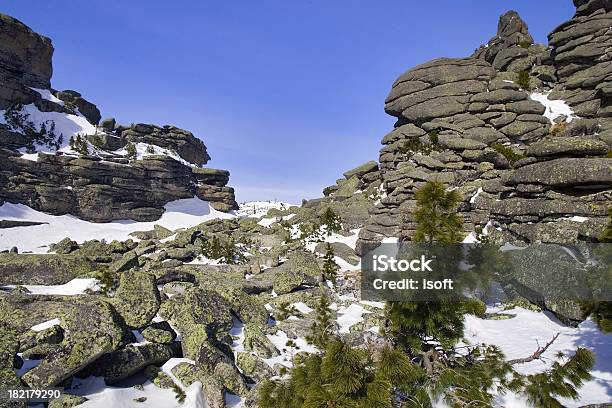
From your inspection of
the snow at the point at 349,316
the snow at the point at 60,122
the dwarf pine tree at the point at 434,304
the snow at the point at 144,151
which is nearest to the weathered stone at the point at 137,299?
the snow at the point at 349,316

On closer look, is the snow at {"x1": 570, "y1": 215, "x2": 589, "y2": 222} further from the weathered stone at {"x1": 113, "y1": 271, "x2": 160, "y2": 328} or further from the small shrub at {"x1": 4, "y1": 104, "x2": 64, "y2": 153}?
the small shrub at {"x1": 4, "y1": 104, "x2": 64, "y2": 153}

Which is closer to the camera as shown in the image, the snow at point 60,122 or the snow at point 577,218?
the snow at point 577,218

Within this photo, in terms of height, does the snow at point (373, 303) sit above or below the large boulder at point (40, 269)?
below

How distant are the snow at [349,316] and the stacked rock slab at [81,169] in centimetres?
4479

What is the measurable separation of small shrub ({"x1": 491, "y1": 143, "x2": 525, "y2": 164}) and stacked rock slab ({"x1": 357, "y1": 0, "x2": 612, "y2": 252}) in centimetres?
8

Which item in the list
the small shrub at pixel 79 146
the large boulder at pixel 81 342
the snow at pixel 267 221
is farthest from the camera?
the small shrub at pixel 79 146

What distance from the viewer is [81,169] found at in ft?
157

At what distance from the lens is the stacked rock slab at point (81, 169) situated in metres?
45.3

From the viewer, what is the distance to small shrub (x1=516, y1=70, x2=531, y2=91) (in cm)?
3709

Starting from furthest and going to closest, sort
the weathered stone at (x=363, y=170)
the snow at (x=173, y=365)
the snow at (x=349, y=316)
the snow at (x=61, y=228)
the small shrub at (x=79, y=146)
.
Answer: the small shrub at (x=79, y=146) < the weathered stone at (x=363, y=170) < the snow at (x=61, y=228) < the snow at (x=349, y=316) < the snow at (x=173, y=365)

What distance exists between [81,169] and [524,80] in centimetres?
5876

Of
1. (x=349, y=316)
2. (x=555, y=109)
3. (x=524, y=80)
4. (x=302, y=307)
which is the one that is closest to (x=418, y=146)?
(x=555, y=109)

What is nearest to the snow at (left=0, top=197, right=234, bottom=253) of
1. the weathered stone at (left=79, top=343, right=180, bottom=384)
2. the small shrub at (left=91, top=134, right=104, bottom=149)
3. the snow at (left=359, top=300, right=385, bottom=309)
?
the small shrub at (left=91, top=134, right=104, bottom=149)

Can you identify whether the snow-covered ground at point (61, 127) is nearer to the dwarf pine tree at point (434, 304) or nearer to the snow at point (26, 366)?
the snow at point (26, 366)
